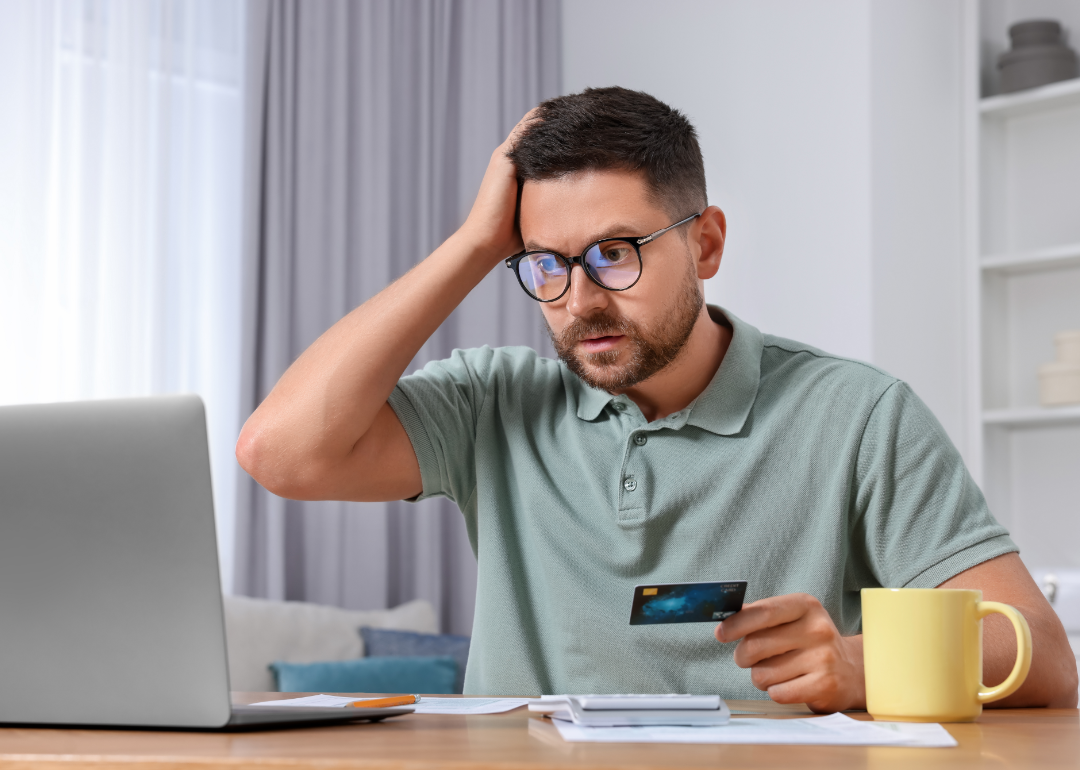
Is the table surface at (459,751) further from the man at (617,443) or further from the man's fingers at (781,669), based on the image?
the man at (617,443)

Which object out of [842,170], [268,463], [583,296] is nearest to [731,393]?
[583,296]

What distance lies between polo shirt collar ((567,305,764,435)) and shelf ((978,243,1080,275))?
2.02 meters

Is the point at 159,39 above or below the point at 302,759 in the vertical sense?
above

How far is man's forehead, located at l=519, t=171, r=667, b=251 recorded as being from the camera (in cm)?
128

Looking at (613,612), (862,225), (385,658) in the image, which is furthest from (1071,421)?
(613,612)

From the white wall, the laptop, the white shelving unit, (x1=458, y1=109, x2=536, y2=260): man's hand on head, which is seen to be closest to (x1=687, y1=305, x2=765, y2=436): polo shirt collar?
(x1=458, y1=109, x2=536, y2=260): man's hand on head

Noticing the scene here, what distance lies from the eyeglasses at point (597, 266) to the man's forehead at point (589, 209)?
12 mm

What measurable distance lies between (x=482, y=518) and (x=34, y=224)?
1.87m

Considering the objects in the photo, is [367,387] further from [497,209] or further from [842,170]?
[842,170]

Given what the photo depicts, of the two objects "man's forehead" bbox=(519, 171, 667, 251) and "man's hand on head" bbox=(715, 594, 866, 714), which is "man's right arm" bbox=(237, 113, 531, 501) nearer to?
"man's forehead" bbox=(519, 171, 667, 251)

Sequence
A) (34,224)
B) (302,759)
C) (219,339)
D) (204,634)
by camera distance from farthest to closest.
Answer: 1. (219,339)
2. (34,224)
3. (204,634)
4. (302,759)

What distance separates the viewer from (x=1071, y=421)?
3.13m

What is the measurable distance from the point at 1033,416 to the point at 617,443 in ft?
7.02

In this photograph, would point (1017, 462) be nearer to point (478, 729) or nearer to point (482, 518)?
point (482, 518)
